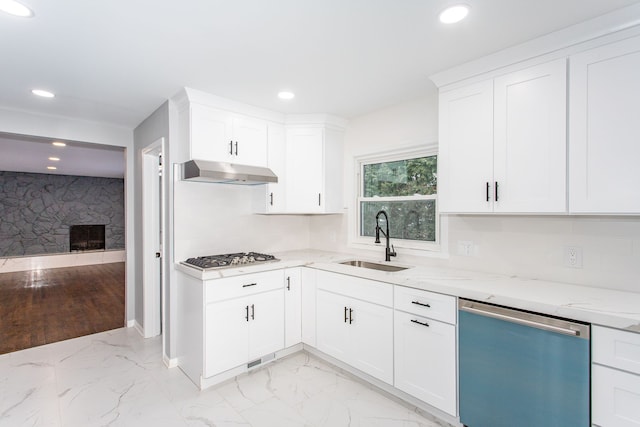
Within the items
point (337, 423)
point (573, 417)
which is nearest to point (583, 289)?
point (573, 417)

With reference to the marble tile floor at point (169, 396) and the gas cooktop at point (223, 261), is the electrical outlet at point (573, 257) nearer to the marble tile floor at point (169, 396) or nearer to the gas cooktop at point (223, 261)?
the marble tile floor at point (169, 396)

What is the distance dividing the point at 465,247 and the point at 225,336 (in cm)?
204

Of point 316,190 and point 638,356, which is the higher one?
point 316,190

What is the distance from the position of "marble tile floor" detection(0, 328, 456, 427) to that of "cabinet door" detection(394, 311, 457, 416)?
0.56 ft

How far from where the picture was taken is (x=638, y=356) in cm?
139

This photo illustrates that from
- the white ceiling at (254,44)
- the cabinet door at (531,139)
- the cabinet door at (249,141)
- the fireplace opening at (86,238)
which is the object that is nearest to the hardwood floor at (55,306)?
the fireplace opening at (86,238)

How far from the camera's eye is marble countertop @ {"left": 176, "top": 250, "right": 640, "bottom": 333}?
1.49 m

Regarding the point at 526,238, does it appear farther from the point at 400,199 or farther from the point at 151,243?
the point at 151,243

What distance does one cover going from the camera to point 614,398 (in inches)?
57.0

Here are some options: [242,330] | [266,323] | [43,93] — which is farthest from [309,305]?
[43,93]

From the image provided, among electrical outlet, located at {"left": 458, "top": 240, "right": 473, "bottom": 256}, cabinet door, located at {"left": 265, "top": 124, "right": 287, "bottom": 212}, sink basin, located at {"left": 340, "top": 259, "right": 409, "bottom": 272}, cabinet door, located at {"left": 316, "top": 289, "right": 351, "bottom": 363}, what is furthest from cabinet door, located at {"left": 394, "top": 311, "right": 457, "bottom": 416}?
cabinet door, located at {"left": 265, "top": 124, "right": 287, "bottom": 212}

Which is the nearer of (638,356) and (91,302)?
(638,356)

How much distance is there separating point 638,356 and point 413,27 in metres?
1.92

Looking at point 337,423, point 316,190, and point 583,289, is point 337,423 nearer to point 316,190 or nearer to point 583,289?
point 583,289
